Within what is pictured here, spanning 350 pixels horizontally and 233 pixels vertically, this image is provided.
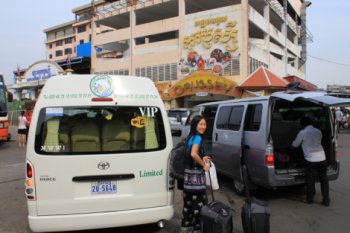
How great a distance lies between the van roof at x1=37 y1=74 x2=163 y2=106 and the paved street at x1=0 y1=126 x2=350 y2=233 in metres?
1.85

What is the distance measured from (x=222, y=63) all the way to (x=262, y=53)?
16.2 ft

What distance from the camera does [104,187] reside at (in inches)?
183

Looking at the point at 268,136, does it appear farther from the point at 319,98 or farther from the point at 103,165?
the point at 103,165

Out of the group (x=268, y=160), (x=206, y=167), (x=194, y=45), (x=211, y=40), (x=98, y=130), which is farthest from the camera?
(x=194, y=45)

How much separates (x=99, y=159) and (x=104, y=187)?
350 mm

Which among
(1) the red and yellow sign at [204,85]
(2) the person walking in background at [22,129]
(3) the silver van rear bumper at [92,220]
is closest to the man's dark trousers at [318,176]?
(3) the silver van rear bumper at [92,220]

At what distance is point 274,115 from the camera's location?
7605mm

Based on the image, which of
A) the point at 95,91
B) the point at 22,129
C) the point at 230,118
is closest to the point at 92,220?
the point at 95,91

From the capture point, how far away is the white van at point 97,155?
14.8 feet

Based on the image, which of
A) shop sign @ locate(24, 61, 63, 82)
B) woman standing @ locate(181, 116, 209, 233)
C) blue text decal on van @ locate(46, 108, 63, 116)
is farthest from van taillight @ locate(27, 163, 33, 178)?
shop sign @ locate(24, 61, 63, 82)

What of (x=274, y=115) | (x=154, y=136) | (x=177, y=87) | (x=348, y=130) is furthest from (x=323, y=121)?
(x=177, y=87)

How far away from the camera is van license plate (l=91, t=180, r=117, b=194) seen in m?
4.63

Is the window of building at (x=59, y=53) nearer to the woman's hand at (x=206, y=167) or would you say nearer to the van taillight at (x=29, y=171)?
the van taillight at (x=29, y=171)

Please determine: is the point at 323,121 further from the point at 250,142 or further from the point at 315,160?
the point at 250,142
